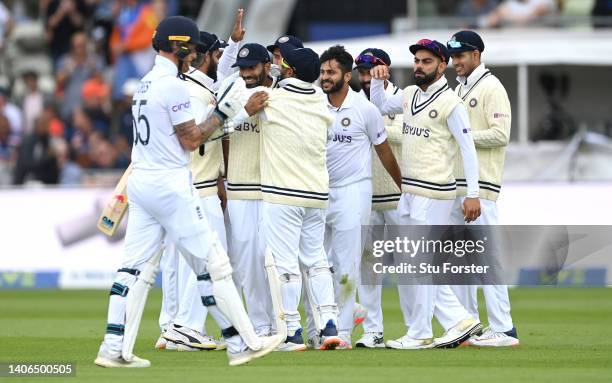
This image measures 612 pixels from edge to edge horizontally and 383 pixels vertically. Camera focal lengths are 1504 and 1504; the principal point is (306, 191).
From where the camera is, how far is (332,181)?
12.8m

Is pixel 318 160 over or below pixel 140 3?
below

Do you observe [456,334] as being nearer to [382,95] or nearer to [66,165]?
[382,95]

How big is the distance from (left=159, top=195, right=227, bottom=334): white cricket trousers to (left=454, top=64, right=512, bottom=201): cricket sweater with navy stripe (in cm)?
212

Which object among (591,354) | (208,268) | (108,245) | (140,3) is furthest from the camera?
(140,3)

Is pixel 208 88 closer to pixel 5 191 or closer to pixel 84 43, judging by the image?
pixel 5 191

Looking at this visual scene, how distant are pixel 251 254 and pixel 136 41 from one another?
13.5 m

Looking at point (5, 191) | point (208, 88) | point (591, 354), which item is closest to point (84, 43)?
point (5, 191)

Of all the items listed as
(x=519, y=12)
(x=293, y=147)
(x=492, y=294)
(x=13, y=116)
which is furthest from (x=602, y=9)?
(x=293, y=147)

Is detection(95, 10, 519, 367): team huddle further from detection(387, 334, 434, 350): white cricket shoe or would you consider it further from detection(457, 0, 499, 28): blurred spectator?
detection(457, 0, 499, 28): blurred spectator

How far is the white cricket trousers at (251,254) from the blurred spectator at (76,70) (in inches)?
533

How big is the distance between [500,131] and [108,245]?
8.88 metres

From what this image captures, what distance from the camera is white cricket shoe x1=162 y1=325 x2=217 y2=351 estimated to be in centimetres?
1265

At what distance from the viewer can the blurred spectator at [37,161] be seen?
2294 cm

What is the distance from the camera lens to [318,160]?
12.2 meters
